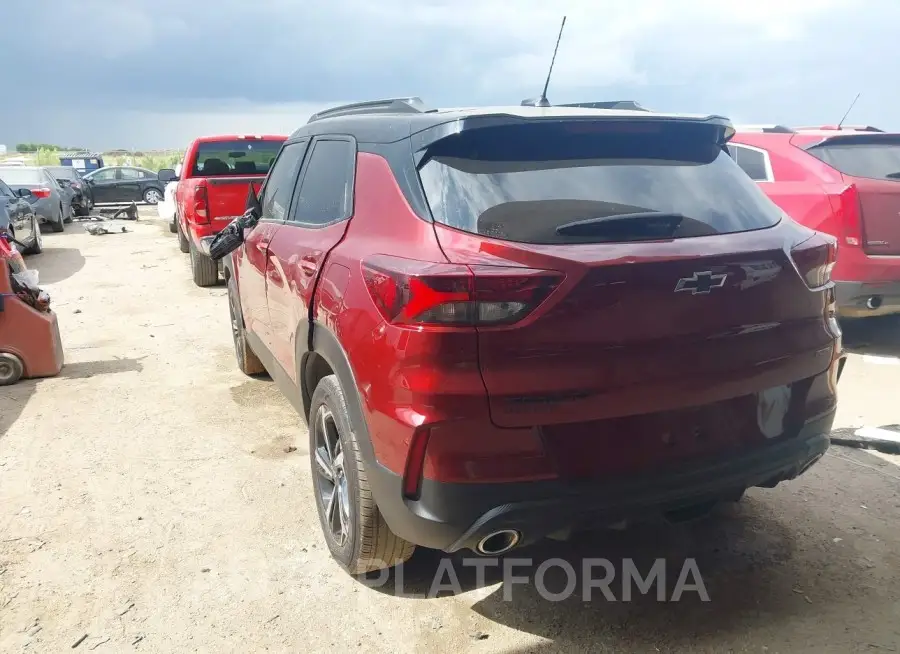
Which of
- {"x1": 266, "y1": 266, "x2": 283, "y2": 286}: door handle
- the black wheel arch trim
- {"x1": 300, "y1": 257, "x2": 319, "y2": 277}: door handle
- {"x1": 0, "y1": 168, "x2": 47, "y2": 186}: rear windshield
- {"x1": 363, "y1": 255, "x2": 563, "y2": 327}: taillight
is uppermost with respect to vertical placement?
{"x1": 363, "y1": 255, "x2": 563, "y2": 327}: taillight

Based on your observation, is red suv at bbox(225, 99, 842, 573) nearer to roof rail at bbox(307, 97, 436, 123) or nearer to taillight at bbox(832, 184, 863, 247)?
roof rail at bbox(307, 97, 436, 123)

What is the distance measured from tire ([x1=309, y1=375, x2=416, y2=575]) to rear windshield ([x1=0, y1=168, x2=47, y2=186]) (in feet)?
53.2

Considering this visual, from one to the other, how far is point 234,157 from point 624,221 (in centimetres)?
827

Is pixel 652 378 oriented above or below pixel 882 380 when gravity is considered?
above

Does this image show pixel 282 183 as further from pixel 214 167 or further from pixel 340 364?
pixel 214 167

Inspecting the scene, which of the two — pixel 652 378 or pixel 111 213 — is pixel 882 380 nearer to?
pixel 652 378

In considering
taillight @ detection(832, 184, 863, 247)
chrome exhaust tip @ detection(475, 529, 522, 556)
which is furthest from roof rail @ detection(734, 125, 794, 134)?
chrome exhaust tip @ detection(475, 529, 522, 556)

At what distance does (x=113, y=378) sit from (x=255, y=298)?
6.73ft

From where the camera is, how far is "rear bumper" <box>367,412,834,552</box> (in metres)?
2.17

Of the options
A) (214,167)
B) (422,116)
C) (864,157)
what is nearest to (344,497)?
(422,116)

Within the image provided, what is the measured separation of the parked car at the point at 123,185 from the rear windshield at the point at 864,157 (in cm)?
2225

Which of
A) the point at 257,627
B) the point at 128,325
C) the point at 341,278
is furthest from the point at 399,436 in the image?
the point at 128,325

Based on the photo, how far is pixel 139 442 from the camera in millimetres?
4383

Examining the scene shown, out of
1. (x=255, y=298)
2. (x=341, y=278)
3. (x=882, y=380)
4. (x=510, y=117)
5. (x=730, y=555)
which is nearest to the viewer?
(x=510, y=117)
